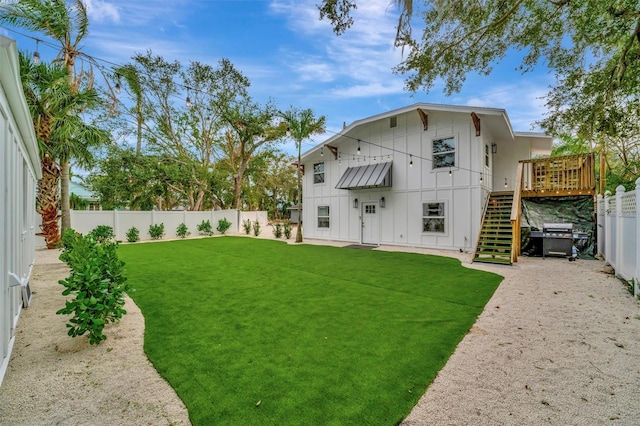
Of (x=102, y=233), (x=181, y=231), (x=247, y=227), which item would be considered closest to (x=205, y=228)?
(x=181, y=231)

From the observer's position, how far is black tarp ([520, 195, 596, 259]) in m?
9.23

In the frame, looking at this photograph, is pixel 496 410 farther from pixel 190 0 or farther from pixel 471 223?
pixel 190 0

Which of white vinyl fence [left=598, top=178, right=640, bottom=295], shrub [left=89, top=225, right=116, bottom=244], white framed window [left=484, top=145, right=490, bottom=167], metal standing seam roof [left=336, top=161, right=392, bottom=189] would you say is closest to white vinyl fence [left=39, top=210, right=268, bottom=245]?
shrub [left=89, top=225, right=116, bottom=244]

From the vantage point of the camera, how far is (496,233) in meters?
9.17

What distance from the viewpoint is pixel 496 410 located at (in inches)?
84.5

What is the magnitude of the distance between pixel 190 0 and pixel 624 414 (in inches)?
484

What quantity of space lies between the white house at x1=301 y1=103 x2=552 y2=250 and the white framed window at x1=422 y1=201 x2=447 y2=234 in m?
0.04

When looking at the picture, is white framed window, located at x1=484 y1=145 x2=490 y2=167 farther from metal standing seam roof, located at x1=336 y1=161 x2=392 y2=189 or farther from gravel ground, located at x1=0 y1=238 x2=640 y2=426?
gravel ground, located at x1=0 y1=238 x2=640 y2=426

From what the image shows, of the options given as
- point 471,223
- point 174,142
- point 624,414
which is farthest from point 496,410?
point 174,142

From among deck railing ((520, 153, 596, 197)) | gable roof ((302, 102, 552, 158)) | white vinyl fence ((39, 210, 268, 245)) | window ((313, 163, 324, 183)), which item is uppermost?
gable roof ((302, 102, 552, 158))

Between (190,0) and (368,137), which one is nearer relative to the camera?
(190,0)

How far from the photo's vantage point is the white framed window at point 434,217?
432 inches

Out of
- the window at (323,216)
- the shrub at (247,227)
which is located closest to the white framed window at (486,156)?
the window at (323,216)

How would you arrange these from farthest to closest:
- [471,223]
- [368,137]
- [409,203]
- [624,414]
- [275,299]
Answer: [368,137] → [409,203] → [471,223] → [275,299] → [624,414]
